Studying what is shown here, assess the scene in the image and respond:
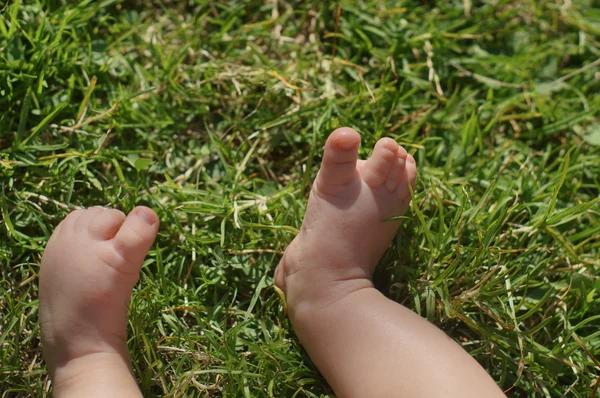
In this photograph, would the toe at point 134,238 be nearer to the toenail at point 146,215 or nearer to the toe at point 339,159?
the toenail at point 146,215

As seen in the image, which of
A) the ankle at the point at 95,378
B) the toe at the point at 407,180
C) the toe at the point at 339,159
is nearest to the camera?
the ankle at the point at 95,378

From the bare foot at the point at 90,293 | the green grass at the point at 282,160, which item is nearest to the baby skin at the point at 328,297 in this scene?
the bare foot at the point at 90,293

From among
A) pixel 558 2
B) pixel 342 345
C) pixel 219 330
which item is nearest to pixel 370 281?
pixel 342 345

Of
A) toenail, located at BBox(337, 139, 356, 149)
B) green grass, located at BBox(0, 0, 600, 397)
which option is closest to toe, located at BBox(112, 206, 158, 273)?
green grass, located at BBox(0, 0, 600, 397)

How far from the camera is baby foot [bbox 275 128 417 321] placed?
193cm

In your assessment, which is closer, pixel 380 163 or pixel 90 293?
pixel 90 293

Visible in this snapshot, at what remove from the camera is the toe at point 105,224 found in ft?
6.20

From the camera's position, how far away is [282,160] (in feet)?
7.80

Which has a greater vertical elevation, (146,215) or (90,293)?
(146,215)

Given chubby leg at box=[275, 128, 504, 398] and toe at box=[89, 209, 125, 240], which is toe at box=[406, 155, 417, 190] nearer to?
chubby leg at box=[275, 128, 504, 398]

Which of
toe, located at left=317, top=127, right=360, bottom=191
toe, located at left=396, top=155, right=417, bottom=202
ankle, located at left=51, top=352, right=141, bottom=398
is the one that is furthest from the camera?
toe, located at left=396, top=155, right=417, bottom=202

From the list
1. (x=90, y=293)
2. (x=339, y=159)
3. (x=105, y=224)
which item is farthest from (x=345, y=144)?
(x=90, y=293)

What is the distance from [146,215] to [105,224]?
0.42 ft

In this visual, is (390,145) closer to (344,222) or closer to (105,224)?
(344,222)
